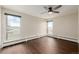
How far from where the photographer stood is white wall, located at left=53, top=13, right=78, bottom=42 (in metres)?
4.45

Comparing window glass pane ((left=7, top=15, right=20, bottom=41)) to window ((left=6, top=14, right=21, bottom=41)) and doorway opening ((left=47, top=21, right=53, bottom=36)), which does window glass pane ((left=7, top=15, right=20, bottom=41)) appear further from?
doorway opening ((left=47, top=21, right=53, bottom=36))

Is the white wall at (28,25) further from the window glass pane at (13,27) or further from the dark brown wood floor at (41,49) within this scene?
the dark brown wood floor at (41,49)

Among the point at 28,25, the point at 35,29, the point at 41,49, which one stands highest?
the point at 28,25

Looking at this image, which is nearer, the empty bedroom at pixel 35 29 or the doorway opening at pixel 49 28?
the empty bedroom at pixel 35 29

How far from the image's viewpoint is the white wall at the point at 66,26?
4.45 metres

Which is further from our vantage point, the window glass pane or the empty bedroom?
the window glass pane

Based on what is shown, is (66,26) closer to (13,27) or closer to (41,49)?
(41,49)

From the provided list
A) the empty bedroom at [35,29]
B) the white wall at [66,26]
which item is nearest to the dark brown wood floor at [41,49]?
the empty bedroom at [35,29]

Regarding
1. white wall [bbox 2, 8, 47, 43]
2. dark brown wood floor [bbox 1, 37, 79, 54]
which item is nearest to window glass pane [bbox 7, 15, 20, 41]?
white wall [bbox 2, 8, 47, 43]

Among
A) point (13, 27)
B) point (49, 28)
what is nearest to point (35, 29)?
point (49, 28)

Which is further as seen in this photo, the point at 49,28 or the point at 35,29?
the point at 49,28

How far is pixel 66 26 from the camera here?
200 inches
